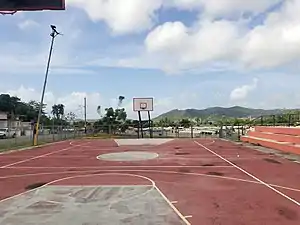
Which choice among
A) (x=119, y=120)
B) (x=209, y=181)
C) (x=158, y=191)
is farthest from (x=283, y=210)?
(x=119, y=120)

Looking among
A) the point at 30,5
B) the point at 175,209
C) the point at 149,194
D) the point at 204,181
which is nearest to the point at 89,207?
the point at 175,209

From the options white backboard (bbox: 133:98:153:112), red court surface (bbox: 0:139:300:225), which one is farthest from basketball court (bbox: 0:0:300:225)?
white backboard (bbox: 133:98:153:112)

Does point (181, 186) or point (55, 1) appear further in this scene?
point (181, 186)

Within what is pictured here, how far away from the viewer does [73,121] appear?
61625mm

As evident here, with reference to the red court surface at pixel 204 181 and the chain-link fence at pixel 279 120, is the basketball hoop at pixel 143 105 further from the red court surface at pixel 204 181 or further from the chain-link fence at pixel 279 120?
the red court surface at pixel 204 181

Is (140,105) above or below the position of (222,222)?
above

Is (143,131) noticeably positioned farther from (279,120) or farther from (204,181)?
(204,181)

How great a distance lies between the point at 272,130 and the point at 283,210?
67.0ft

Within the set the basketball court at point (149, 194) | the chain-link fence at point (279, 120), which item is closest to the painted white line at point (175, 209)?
the basketball court at point (149, 194)

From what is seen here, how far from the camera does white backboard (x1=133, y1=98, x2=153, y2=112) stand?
44.9 meters

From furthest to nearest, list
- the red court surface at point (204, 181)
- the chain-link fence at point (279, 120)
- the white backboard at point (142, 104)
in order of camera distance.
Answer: the white backboard at point (142, 104)
the chain-link fence at point (279, 120)
the red court surface at point (204, 181)

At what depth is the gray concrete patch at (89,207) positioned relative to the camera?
7133 mm

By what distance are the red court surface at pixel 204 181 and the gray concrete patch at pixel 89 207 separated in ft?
1.34

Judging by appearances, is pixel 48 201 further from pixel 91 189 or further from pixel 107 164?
pixel 107 164
